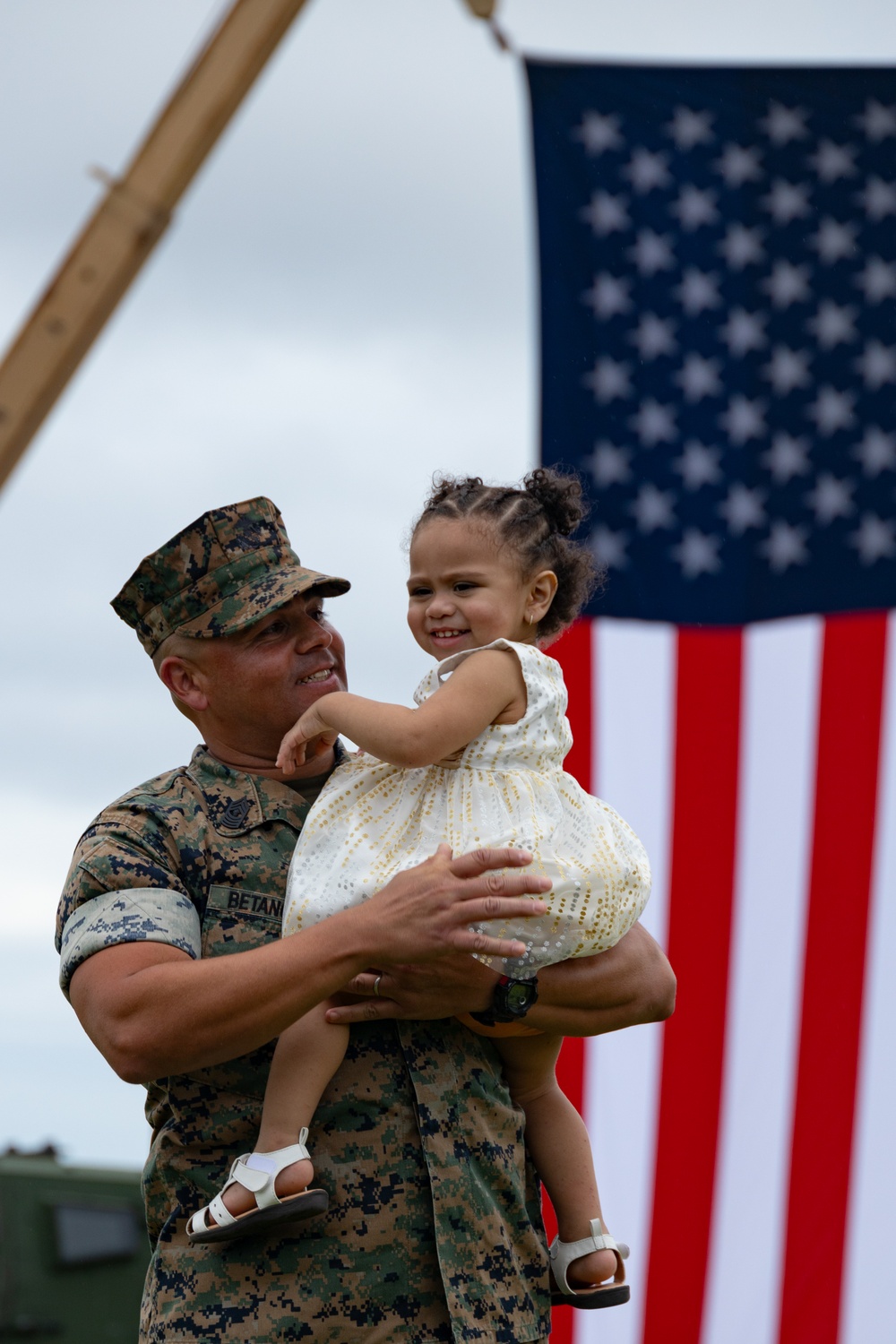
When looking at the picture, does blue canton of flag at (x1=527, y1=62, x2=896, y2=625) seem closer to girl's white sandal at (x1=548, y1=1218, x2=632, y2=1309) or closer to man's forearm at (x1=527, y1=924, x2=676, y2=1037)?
man's forearm at (x1=527, y1=924, x2=676, y2=1037)

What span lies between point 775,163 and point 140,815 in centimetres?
354

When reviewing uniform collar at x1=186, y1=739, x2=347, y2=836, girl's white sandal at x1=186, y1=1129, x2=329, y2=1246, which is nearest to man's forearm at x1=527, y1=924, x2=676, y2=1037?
girl's white sandal at x1=186, y1=1129, x2=329, y2=1246

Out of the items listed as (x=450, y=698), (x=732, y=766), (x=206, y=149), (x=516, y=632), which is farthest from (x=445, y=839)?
(x=732, y=766)

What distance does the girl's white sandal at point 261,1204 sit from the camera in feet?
8.06

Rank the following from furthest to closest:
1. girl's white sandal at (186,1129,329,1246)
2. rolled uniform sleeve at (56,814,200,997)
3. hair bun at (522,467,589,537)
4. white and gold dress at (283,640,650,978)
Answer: hair bun at (522,467,589,537) < white and gold dress at (283,640,650,978) < rolled uniform sleeve at (56,814,200,997) < girl's white sandal at (186,1129,329,1246)

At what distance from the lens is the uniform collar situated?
114 inches

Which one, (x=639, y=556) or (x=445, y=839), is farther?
(x=639, y=556)

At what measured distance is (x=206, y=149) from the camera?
5.86 feet

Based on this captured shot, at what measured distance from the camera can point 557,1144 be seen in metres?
2.99

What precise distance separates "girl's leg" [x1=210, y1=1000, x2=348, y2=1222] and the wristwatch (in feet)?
0.83

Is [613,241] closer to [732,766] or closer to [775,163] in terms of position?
[775,163]

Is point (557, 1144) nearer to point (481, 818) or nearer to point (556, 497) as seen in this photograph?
point (481, 818)

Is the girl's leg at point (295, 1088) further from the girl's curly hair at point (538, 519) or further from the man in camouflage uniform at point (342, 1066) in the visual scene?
the girl's curly hair at point (538, 519)

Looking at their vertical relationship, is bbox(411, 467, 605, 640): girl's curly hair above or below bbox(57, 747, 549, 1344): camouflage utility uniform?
above
